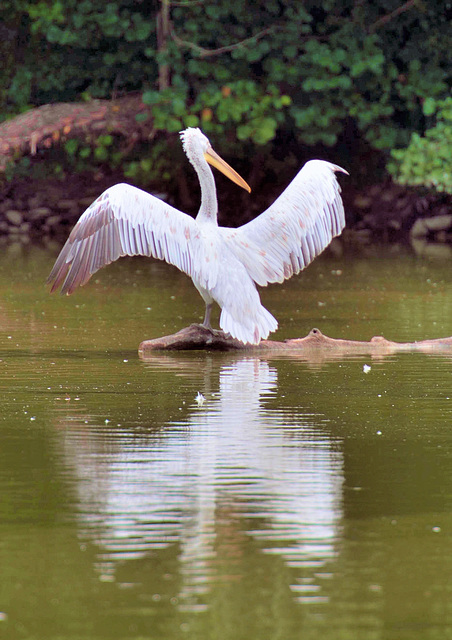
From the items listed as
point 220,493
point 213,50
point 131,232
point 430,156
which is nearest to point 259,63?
point 213,50

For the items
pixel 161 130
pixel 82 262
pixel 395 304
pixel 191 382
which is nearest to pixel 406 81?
pixel 161 130

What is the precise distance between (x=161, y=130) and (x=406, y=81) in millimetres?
3733

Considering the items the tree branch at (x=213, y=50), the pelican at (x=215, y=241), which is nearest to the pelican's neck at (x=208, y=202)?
the pelican at (x=215, y=241)

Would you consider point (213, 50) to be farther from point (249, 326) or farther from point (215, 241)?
point (249, 326)

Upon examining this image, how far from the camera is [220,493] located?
19.6 feet

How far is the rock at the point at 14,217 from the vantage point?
80.5 ft

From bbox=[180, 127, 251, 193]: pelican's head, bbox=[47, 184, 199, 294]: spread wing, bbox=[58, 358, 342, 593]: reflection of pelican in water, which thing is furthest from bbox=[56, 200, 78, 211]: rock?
bbox=[58, 358, 342, 593]: reflection of pelican in water

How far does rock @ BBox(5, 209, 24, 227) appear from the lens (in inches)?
966

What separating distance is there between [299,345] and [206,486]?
14.1ft

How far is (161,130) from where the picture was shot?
81.1ft

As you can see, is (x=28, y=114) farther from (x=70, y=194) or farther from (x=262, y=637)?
(x=262, y=637)

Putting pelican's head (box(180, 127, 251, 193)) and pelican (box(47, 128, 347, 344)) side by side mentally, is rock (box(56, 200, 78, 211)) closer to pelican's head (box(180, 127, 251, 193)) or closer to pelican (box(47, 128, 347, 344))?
pelican's head (box(180, 127, 251, 193))

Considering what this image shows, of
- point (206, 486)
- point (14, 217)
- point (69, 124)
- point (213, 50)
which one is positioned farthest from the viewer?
point (14, 217)

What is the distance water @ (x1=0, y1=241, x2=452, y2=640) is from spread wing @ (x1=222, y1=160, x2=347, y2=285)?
70cm
